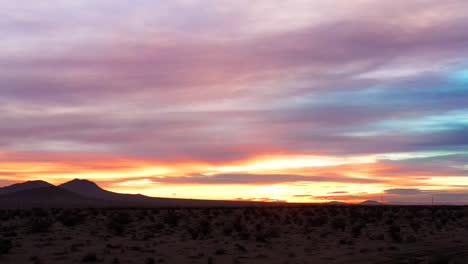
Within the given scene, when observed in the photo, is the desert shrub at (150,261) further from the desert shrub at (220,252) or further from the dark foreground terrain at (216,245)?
the desert shrub at (220,252)

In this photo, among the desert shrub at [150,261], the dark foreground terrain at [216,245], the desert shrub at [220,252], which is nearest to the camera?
the desert shrub at [150,261]

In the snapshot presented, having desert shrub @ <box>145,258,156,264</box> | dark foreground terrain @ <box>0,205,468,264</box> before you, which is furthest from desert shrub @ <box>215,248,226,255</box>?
desert shrub @ <box>145,258,156,264</box>

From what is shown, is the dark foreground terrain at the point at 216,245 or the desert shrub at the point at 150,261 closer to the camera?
the desert shrub at the point at 150,261

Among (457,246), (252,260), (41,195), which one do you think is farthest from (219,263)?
(41,195)

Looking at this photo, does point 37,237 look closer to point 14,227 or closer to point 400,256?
point 14,227

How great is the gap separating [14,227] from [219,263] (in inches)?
774

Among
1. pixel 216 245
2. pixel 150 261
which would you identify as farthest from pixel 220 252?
pixel 150 261

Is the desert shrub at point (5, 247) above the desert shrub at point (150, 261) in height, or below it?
above

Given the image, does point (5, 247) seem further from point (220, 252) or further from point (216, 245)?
point (216, 245)

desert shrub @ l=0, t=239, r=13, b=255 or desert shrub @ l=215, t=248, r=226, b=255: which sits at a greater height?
desert shrub @ l=0, t=239, r=13, b=255

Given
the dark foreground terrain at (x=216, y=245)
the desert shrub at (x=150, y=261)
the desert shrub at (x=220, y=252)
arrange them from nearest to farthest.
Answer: the desert shrub at (x=150, y=261), the dark foreground terrain at (x=216, y=245), the desert shrub at (x=220, y=252)

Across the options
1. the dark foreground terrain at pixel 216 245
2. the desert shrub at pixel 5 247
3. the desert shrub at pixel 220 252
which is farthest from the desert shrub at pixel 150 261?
the desert shrub at pixel 5 247

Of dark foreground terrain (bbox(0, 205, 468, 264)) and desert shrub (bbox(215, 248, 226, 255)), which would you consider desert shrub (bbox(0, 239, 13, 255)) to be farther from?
desert shrub (bbox(215, 248, 226, 255))

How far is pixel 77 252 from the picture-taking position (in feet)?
78.9
